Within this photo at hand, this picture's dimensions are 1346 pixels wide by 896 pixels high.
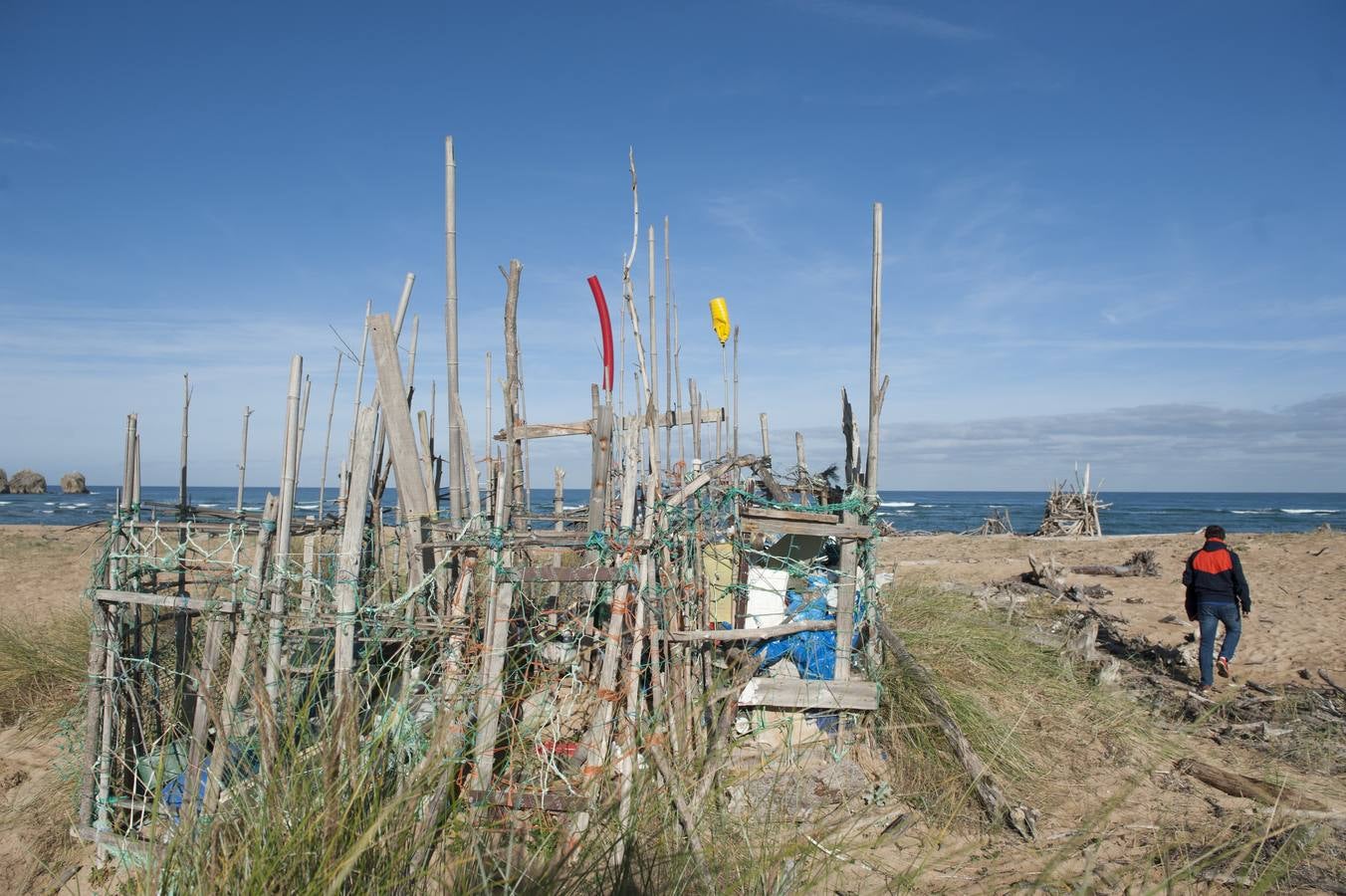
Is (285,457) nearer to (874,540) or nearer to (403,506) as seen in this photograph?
(403,506)

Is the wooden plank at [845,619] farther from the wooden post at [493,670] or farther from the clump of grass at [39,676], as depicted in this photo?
the clump of grass at [39,676]

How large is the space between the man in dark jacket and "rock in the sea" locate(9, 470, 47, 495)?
76.0 m

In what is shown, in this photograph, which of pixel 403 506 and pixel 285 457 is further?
pixel 403 506

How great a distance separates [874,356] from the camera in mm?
5570

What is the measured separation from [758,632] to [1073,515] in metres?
25.0

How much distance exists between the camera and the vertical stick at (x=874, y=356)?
18.0ft

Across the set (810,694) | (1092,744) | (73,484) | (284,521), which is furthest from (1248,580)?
(73,484)

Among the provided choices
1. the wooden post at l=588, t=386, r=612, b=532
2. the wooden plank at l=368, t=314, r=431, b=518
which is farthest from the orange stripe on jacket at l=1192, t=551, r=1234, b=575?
the wooden plank at l=368, t=314, r=431, b=518

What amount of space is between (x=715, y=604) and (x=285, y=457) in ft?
10.2

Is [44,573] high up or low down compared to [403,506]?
down

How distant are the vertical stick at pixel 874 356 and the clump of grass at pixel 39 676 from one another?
19.8 ft

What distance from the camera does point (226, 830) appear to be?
258 cm

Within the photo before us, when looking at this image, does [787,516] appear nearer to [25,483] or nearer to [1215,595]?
[1215,595]

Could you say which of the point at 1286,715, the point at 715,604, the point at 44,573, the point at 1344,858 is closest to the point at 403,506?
the point at 715,604
